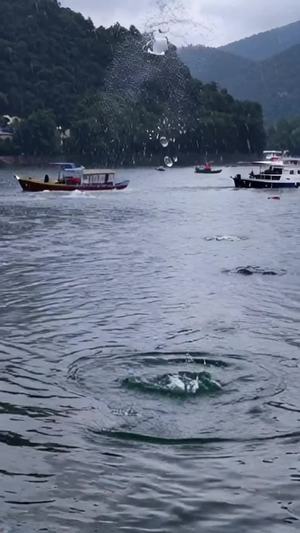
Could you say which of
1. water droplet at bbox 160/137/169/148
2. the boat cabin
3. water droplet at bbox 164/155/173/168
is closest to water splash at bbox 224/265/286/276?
the boat cabin

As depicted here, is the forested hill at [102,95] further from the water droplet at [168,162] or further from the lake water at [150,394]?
the lake water at [150,394]

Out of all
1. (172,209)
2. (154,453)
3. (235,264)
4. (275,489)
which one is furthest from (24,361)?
(172,209)

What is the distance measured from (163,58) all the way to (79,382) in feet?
433

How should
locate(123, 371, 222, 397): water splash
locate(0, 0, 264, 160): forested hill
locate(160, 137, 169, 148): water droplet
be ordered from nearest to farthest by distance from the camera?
locate(123, 371, 222, 397): water splash
locate(0, 0, 264, 160): forested hill
locate(160, 137, 169, 148): water droplet

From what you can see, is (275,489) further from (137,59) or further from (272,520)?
(137,59)

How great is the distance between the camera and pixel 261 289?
949 inches

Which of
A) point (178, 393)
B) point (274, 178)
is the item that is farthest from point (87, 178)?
point (178, 393)

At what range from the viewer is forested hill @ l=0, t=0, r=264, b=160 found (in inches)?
5241

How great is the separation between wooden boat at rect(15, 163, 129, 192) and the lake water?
139ft

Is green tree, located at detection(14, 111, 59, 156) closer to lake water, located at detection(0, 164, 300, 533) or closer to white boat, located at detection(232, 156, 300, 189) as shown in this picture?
white boat, located at detection(232, 156, 300, 189)

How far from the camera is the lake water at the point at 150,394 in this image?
32.1ft

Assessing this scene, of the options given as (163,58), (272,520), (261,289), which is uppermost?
(163,58)

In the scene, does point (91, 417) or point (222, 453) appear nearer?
point (222, 453)

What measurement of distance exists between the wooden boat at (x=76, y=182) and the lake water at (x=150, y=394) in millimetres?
42507
